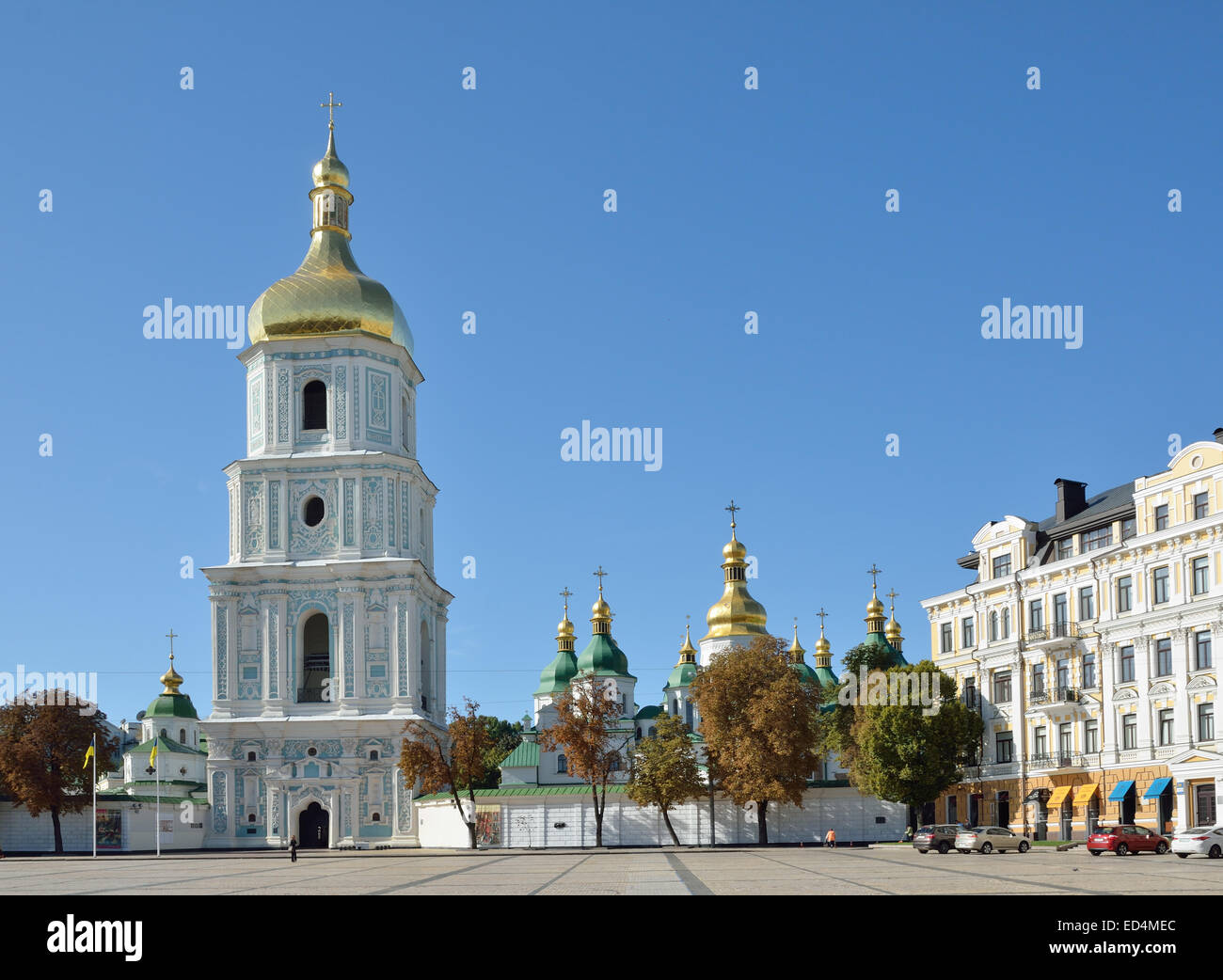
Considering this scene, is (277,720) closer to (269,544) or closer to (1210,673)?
(269,544)

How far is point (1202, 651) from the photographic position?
52188 millimetres

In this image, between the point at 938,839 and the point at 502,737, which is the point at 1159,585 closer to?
the point at 938,839

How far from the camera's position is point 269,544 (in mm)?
71562

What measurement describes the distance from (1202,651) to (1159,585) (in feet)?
10.7

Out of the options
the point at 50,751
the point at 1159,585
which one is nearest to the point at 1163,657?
the point at 1159,585

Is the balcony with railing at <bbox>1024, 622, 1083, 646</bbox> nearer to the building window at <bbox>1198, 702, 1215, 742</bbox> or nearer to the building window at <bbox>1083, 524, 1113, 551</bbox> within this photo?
the building window at <bbox>1083, 524, 1113, 551</bbox>

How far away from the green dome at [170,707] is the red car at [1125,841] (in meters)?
73.4

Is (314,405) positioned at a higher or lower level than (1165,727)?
higher

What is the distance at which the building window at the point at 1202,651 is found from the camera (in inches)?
2042

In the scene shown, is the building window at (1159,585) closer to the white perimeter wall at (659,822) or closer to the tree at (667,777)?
the white perimeter wall at (659,822)

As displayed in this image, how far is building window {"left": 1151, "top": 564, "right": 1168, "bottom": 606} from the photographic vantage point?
5416cm
